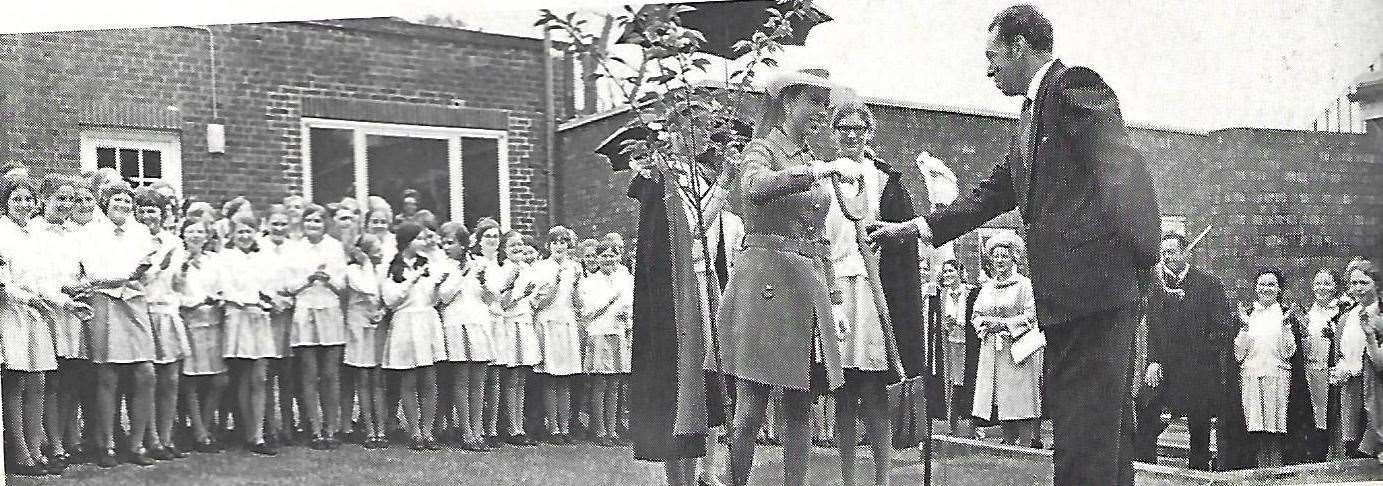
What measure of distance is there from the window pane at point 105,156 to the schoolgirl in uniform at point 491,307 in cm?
139

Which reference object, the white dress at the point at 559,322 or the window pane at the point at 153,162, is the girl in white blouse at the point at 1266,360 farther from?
the window pane at the point at 153,162

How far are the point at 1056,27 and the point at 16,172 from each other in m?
3.94

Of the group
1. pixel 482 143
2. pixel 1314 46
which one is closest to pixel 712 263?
pixel 482 143

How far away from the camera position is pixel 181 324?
4762 mm

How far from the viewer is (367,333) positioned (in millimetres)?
4746

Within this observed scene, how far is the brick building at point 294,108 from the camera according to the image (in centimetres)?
472

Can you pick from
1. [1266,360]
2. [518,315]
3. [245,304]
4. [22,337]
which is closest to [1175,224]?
[1266,360]

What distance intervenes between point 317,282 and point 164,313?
1.99 feet

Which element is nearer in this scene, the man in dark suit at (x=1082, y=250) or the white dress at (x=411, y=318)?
the man in dark suit at (x=1082, y=250)

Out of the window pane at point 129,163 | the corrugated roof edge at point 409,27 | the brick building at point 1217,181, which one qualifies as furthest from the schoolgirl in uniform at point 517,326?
the window pane at point 129,163

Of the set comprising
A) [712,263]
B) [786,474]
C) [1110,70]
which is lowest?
[786,474]

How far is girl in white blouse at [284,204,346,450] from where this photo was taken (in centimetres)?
471

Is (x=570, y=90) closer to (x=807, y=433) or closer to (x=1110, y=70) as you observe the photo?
(x=807, y=433)

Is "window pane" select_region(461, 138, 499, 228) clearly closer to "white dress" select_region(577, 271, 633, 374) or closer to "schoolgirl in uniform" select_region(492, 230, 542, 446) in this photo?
"schoolgirl in uniform" select_region(492, 230, 542, 446)
